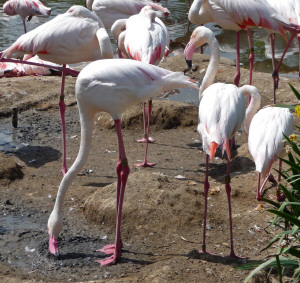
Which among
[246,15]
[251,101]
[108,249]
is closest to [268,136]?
[251,101]

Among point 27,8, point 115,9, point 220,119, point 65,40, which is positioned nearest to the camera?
point 220,119

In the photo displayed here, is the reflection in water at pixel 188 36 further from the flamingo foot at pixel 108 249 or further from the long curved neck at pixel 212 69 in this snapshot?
the flamingo foot at pixel 108 249

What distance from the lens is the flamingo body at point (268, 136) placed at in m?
4.82

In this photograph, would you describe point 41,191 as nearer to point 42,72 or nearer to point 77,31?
point 77,31

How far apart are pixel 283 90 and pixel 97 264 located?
4.89 m

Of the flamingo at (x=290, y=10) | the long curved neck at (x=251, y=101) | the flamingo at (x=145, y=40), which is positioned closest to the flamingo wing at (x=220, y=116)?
the long curved neck at (x=251, y=101)

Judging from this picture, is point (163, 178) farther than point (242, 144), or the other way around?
point (242, 144)

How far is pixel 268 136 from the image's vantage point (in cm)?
495

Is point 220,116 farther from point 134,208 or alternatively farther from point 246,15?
point 246,15

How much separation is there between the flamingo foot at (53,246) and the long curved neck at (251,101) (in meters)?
2.23

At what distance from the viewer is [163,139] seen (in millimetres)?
7090

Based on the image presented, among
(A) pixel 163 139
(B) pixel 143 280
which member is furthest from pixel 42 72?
(B) pixel 143 280

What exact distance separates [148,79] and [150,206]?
1.04 metres

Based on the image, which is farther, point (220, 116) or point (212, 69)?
point (212, 69)
